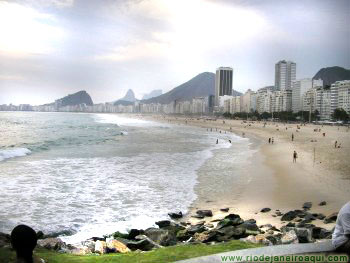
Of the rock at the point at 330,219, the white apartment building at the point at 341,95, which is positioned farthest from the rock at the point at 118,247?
the white apartment building at the point at 341,95

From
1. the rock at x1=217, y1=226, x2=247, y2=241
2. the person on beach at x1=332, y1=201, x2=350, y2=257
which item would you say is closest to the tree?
the rock at x1=217, y1=226, x2=247, y2=241

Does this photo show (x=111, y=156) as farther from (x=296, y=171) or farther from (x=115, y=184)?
(x=296, y=171)

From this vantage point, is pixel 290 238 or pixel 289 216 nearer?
pixel 290 238

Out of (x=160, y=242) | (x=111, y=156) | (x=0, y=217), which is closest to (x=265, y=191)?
(x=160, y=242)

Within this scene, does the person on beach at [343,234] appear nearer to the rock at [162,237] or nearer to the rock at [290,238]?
the rock at [290,238]

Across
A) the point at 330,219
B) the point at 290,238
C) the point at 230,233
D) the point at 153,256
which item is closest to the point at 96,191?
the point at 230,233

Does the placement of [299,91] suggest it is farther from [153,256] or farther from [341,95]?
[153,256]
